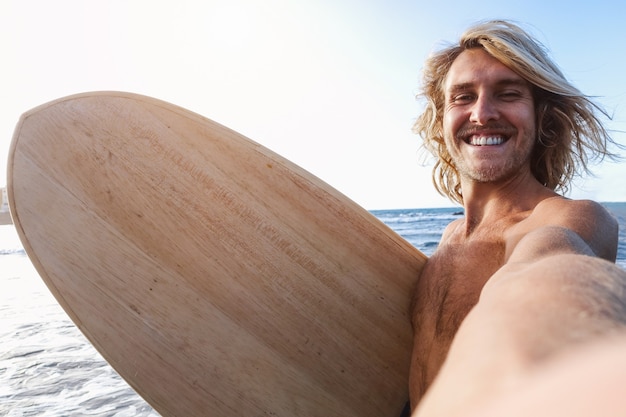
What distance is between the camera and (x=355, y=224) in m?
1.86

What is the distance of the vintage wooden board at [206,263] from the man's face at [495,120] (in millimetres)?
472

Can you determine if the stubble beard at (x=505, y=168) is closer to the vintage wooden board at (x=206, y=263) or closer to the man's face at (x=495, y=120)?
the man's face at (x=495, y=120)

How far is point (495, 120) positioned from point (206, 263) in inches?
49.9

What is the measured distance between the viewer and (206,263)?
1.80 meters

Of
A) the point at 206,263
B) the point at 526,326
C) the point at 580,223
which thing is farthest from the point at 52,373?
the point at 526,326

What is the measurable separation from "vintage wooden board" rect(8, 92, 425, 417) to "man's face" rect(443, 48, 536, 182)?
1.55 ft

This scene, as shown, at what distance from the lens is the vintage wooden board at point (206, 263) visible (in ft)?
5.68

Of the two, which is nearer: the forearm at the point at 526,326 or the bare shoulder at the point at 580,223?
the forearm at the point at 526,326

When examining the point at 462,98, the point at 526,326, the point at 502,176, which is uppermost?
the point at 462,98

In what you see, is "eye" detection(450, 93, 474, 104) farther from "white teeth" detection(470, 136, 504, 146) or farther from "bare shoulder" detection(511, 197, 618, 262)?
"bare shoulder" detection(511, 197, 618, 262)

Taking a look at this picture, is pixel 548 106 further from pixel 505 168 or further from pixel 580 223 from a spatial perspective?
pixel 580 223

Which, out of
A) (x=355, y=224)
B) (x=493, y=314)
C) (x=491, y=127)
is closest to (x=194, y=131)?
(x=355, y=224)

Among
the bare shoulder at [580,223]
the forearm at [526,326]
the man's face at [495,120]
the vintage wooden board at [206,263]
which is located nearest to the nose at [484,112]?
the man's face at [495,120]

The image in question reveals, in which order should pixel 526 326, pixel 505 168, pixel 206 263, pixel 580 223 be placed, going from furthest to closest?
pixel 206 263
pixel 505 168
pixel 580 223
pixel 526 326
